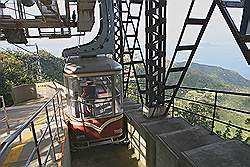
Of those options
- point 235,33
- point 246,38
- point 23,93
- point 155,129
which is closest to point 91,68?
point 155,129

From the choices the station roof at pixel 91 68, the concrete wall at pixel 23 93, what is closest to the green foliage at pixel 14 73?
the concrete wall at pixel 23 93

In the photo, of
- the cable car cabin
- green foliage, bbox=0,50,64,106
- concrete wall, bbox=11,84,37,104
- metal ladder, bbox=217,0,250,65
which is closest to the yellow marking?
the cable car cabin

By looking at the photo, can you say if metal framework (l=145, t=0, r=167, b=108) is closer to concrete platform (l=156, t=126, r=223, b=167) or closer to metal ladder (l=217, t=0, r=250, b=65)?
concrete platform (l=156, t=126, r=223, b=167)

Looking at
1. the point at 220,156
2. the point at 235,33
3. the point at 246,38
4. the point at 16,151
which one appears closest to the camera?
the point at 246,38

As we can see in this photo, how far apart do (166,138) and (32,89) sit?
28.6 feet

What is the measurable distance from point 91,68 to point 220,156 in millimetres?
4000

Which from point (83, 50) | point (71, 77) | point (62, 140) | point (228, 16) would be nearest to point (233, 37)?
point (228, 16)

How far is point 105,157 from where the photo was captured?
689 centimetres

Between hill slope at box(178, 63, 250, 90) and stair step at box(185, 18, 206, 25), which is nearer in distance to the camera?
stair step at box(185, 18, 206, 25)

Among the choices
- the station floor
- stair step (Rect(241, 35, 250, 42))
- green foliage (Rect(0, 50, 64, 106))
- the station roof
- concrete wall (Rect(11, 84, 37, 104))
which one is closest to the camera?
stair step (Rect(241, 35, 250, 42))

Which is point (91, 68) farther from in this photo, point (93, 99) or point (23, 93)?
point (23, 93)

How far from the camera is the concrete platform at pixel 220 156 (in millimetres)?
3281

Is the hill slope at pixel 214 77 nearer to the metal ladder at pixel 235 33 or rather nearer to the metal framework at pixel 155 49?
the metal framework at pixel 155 49

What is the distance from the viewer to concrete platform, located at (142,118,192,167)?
519 cm
